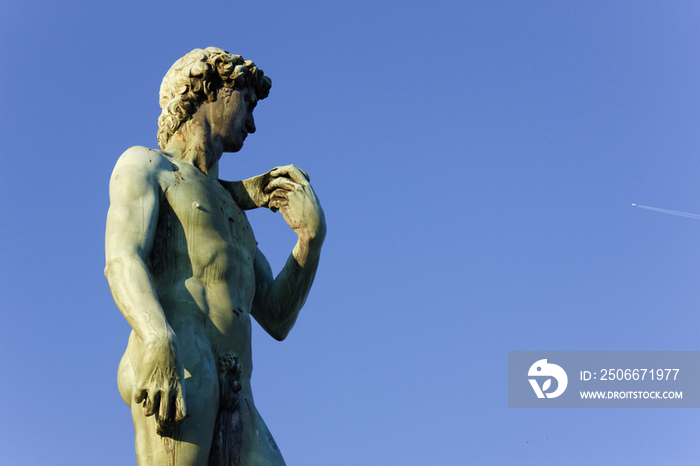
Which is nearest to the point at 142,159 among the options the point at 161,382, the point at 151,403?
the point at 161,382

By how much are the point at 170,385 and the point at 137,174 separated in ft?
5.91

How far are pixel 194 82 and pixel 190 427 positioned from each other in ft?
9.67

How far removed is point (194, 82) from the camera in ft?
30.0

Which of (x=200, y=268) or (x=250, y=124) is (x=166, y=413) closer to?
(x=200, y=268)

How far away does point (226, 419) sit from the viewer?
328 inches

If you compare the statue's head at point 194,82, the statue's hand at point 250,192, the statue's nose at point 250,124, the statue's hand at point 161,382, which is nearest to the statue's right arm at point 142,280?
the statue's hand at point 161,382

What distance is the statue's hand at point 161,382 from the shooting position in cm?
746

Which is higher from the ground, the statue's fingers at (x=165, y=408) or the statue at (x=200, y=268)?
the statue at (x=200, y=268)

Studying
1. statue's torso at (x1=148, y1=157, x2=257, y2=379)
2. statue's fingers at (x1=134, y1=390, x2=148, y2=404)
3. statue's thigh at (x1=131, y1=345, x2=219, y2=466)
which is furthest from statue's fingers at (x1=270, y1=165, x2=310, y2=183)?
statue's fingers at (x1=134, y1=390, x2=148, y2=404)

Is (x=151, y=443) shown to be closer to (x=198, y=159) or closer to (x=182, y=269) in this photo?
(x=182, y=269)

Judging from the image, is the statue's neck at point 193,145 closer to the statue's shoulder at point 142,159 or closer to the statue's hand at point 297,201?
the statue's shoulder at point 142,159

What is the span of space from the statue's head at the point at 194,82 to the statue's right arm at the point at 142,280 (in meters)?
0.66

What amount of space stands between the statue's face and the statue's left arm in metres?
0.44

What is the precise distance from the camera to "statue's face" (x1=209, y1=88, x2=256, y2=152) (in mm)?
9266
